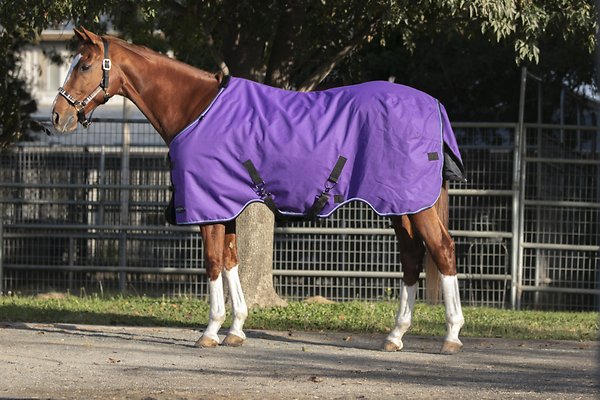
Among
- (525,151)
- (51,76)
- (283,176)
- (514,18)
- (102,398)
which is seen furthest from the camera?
(51,76)

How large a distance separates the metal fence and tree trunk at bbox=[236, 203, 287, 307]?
1989 mm

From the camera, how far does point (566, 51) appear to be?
1823 cm

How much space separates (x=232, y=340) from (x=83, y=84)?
8.13 feet

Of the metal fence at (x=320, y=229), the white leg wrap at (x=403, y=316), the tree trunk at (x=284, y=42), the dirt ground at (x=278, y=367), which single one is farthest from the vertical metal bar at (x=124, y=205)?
the white leg wrap at (x=403, y=316)

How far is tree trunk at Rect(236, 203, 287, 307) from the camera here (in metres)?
13.8

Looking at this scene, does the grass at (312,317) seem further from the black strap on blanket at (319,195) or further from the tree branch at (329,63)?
the tree branch at (329,63)

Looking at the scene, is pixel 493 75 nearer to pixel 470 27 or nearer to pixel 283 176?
pixel 470 27

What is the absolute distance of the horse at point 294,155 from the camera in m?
9.34

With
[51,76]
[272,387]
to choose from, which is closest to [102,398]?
[272,387]

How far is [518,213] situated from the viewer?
15812 millimetres

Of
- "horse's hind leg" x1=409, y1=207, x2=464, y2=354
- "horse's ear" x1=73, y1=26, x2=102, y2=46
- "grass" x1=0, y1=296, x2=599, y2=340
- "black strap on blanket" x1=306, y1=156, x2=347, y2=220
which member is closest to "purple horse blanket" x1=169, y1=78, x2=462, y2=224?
"black strap on blanket" x1=306, y1=156, x2=347, y2=220

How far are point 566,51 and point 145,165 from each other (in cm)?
683

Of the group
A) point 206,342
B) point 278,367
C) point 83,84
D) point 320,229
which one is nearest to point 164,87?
point 83,84

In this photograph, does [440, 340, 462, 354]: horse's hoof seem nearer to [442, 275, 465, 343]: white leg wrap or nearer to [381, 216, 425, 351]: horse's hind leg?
[442, 275, 465, 343]: white leg wrap
